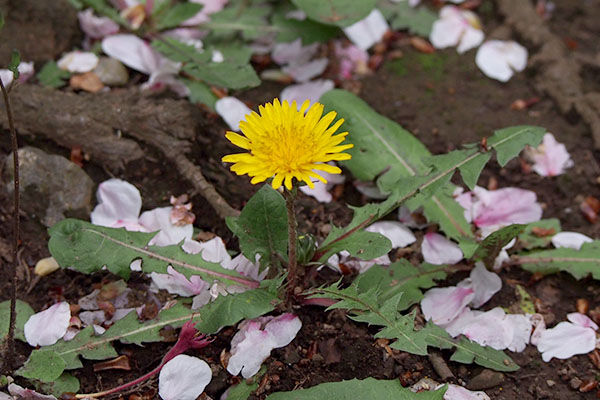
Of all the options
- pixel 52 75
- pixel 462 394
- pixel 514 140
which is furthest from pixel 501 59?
pixel 52 75

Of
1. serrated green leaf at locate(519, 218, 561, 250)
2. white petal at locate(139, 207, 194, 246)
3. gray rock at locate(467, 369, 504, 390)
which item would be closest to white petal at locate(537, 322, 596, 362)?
gray rock at locate(467, 369, 504, 390)

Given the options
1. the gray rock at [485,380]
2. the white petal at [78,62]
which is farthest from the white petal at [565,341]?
the white petal at [78,62]

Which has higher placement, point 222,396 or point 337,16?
point 337,16

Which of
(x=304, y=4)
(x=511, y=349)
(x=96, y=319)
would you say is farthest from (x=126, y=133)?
(x=511, y=349)

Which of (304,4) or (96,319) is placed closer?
(96,319)

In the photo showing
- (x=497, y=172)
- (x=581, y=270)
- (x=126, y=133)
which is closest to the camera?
(x=581, y=270)

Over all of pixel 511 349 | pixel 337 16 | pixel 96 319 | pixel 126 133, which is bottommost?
pixel 511 349

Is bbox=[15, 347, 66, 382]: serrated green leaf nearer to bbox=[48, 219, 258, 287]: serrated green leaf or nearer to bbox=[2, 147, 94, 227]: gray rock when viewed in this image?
bbox=[48, 219, 258, 287]: serrated green leaf

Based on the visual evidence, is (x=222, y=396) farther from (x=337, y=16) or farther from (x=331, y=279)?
(x=337, y=16)
